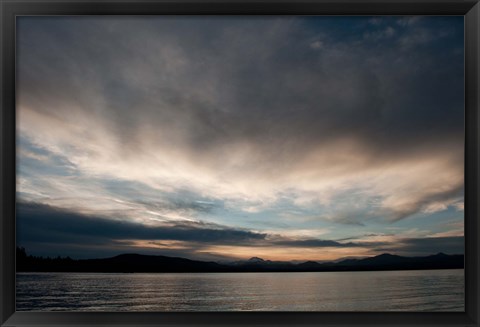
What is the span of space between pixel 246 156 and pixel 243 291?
436mm

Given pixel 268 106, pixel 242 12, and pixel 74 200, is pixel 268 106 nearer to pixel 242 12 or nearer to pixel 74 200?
pixel 242 12

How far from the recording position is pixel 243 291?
1.50m

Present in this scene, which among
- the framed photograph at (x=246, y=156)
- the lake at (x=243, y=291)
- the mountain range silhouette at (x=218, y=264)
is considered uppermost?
the framed photograph at (x=246, y=156)

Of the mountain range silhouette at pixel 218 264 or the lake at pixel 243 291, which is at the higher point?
the mountain range silhouette at pixel 218 264

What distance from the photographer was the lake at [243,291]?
4.68 feet

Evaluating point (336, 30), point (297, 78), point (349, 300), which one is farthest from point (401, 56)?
point (349, 300)

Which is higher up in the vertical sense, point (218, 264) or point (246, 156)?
point (246, 156)

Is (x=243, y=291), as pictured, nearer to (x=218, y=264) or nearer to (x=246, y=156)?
(x=218, y=264)

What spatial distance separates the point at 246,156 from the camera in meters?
1.50

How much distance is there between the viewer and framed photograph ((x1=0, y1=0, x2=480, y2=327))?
1.42 meters

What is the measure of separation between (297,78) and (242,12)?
0.89ft

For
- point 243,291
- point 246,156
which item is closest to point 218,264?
point 243,291

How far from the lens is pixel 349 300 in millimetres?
1467

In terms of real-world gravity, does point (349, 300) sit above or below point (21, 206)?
below
